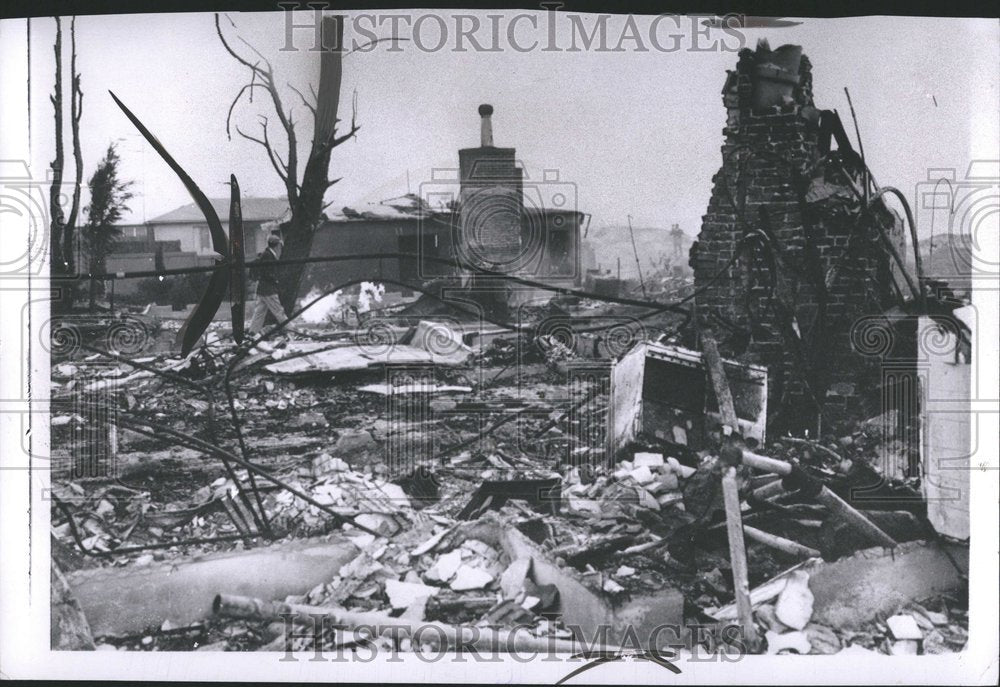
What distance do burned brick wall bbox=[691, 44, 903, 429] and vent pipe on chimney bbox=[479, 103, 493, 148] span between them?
1.19 m

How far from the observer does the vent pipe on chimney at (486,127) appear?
159 inches

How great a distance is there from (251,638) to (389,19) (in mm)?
3276

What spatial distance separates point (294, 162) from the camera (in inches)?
160

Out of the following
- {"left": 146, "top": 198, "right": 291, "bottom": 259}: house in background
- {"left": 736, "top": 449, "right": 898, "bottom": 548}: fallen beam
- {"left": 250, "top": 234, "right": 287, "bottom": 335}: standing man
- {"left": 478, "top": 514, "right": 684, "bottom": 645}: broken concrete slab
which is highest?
{"left": 146, "top": 198, "right": 291, "bottom": 259}: house in background

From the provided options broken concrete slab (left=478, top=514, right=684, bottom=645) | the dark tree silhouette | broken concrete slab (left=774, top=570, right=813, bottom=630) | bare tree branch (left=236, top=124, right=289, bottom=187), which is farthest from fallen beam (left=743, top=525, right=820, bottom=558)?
the dark tree silhouette

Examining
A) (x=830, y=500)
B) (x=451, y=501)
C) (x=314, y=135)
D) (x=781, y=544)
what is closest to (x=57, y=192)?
(x=314, y=135)

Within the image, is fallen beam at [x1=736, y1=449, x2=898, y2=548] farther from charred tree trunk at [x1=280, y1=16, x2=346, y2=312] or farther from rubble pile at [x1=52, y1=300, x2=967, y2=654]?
charred tree trunk at [x1=280, y1=16, x2=346, y2=312]

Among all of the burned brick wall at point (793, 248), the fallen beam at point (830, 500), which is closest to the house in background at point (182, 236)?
the burned brick wall at point (793, 248)

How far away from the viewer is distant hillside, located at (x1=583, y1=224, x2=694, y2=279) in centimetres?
400

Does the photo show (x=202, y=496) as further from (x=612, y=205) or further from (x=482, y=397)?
(x=612, y=205)

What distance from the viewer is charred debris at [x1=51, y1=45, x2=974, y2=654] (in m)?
3.99

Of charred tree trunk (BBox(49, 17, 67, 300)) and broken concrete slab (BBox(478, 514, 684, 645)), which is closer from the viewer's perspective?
broken concrete slab (BBox(478, 514, 684, 645))

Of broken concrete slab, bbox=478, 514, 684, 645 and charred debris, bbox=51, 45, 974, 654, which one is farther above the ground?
charred debris, bbox=51, 45, 974, 654

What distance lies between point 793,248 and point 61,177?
12.6 ft
